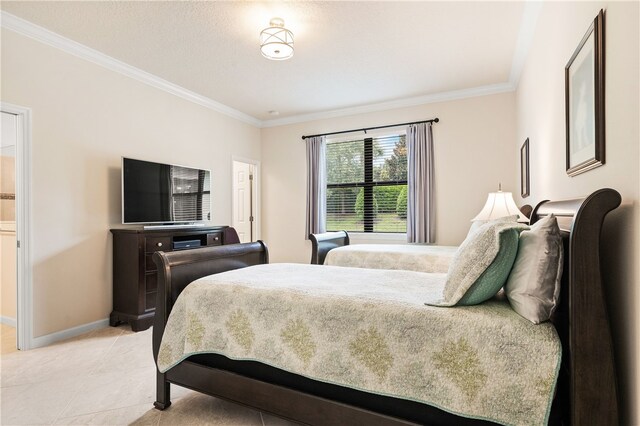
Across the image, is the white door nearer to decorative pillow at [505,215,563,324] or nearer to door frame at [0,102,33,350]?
door frame at [0,102,33,350]

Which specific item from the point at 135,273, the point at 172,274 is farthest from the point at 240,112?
the point at 172,274

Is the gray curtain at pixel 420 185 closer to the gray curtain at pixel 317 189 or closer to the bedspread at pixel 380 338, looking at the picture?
the gray curtain at pixel 317 189

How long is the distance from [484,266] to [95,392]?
94.7 inches

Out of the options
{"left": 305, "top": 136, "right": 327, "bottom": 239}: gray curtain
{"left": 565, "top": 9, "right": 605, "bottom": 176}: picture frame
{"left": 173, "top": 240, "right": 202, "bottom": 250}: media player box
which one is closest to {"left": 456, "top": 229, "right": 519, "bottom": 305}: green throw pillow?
{"left": 565, "top": 9, "right": 605, "bottom": 176}: picture frame

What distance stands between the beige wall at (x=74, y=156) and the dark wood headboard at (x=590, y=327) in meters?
3.74

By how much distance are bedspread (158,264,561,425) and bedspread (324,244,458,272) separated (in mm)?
1347

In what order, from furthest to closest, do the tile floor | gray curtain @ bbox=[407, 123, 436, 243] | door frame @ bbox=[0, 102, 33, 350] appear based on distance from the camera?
gray curtain @ bbox=[407, 123, 436, 243]
door frame @ bbox=[0, 102, 33, 350]
the tile floor

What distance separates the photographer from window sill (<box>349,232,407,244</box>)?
189 inches

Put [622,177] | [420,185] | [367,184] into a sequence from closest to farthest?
1. [622,177]
2. [420,185]
3. [367,184]

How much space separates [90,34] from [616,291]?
403 centimetres

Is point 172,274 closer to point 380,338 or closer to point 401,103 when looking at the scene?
point 380,338

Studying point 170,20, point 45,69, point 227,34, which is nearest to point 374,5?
point 227,34

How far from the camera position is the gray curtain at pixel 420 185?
450cm

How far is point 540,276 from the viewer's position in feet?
3.90
